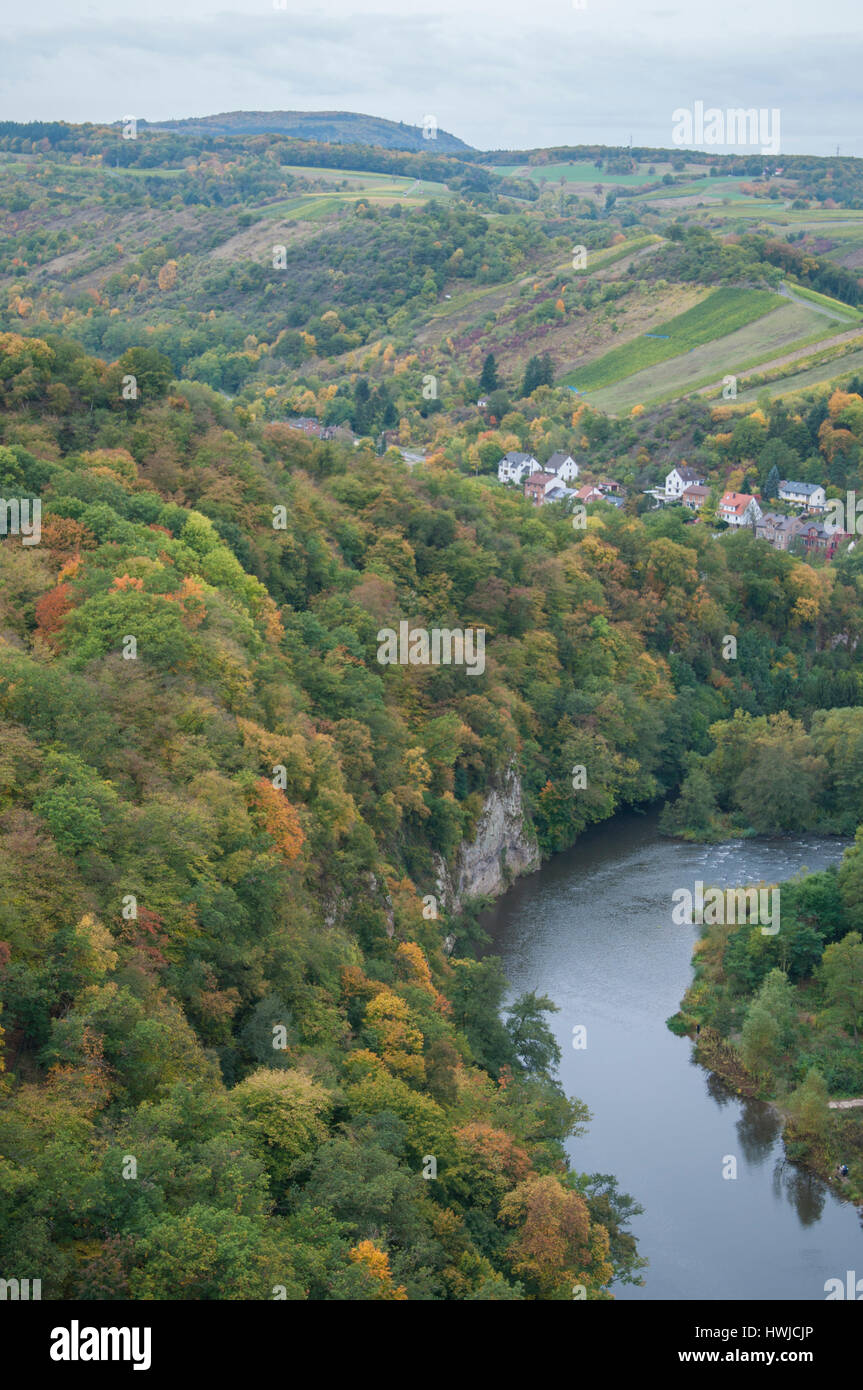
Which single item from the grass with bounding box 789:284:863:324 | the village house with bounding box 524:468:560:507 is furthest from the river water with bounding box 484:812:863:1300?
the grass with bounding box 789:284:863:324

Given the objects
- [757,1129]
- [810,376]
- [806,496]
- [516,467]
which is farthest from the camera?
[810,376]

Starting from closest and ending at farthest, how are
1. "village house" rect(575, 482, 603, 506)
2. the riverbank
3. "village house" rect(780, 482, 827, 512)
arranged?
the riverbank < "village house" rect(575, 482, 603, 506) < "village house" rect(780, 482, 827, 512)

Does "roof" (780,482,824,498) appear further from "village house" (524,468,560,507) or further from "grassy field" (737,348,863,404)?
"village house" (524,468,560,507)

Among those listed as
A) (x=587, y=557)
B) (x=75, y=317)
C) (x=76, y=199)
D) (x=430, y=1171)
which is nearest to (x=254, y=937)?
(x=430, y=1171)

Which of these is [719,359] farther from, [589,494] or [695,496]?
[589,494]

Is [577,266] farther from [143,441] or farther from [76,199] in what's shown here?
[143,441]

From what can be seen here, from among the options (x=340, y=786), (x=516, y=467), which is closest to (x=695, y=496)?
(x=516, y=467)
